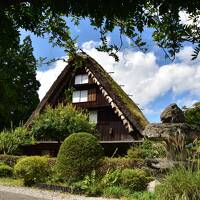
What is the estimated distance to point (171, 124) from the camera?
12102 millimetres

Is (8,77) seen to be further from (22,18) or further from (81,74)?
(81,74)

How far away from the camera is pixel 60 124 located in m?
24.8

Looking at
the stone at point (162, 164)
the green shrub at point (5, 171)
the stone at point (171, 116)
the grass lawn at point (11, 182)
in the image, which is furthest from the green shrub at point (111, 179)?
the green shrub at point (5, 171)

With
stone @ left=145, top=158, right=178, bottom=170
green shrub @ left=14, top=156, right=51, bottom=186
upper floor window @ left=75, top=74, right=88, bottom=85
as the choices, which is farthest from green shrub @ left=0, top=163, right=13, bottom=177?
upper floor window @ left=75, top=74, right=88, bottom=85

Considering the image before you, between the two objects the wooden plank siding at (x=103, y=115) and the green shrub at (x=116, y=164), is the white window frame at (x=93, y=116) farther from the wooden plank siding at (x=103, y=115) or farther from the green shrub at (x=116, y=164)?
the green shrub at (x=116, y=164)

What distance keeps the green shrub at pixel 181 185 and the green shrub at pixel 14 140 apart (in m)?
16.0

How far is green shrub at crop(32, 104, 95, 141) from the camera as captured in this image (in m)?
24.7

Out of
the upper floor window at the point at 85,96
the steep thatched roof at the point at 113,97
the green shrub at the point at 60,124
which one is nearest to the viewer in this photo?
the green shrub at the point at 60,124

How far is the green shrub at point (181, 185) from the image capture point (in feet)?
32.7

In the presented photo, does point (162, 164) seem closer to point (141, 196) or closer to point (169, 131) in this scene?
point (169, 131)

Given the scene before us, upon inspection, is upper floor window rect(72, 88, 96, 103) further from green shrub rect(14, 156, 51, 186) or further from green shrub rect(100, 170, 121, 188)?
green shrub rect(100, 170, 121, 188)

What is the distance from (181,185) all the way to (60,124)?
1534 cm

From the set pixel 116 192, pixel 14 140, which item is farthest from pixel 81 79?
pixel 116 192

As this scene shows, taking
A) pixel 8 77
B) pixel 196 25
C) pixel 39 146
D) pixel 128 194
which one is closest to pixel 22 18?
pixel 8 77
